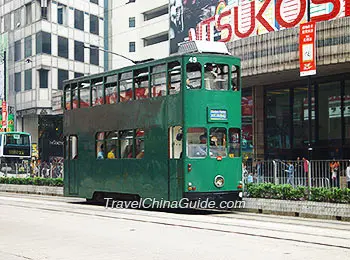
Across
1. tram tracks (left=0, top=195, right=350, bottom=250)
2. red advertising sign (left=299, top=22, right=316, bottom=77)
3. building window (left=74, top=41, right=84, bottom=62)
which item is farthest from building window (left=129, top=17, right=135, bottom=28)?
tram tracks (left=0, top=195, right=350, bottom=250)

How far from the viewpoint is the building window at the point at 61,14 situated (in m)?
60.7

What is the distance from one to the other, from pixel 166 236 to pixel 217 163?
565 cm

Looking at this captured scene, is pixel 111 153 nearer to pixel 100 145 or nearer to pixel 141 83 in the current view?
pixel 100 145

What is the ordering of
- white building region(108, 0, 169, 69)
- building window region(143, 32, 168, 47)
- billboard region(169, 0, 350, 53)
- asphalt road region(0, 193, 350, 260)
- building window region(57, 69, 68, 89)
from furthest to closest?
building window region(143, 32, 168, 47)
white building region(108, 0, 169, 69)
building window region(57, 69, 68, 89)
billboard region(169, 0, 350, 53)
asphalt road region(0, 193, 350, 260)

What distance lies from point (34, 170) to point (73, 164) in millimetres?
13675

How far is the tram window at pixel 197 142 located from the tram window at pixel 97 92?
4.22m

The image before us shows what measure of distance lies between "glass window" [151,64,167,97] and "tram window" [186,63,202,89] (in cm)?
81

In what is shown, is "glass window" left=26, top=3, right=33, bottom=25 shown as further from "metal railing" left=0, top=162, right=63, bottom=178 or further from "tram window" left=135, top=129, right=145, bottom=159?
"tram window" left=135, top=129, right=145, bottom=159

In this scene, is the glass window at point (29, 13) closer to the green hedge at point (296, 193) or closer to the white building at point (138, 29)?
the white building at point (138, 29)

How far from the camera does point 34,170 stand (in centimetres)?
3500

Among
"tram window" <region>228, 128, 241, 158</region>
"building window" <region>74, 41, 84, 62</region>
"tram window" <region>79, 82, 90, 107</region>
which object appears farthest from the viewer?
"building window" <region>74, 41, 84, 62</region>

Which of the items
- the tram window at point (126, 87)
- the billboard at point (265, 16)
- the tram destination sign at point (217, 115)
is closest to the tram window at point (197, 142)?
the tram destination sign at point (217, 115)

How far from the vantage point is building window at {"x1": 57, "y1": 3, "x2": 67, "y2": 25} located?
199 ft

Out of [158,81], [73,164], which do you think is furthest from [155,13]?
[158,81]
